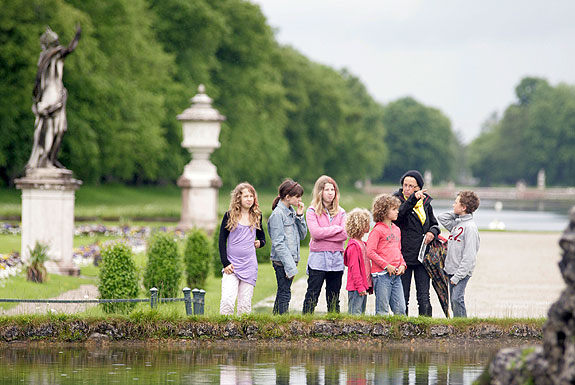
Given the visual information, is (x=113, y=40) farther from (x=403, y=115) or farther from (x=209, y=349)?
(x=403, y=115)

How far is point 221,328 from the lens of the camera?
31.7 feet

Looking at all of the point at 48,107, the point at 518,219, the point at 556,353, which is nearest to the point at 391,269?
the point at 556,353

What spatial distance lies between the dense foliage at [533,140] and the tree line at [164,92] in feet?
130

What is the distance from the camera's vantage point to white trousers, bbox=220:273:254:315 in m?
10.0

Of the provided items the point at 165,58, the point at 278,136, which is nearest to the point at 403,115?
the point at 278,136

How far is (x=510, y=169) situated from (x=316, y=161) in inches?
2082

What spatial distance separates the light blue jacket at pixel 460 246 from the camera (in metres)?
10.0

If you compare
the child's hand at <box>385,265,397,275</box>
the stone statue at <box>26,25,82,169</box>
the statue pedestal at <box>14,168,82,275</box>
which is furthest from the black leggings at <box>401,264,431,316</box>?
the stone statue at <box>26,25,82,169</box>

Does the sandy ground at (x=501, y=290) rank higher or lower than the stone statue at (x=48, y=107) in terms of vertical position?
lower

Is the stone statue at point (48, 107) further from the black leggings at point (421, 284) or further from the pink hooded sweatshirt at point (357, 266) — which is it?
the black leggings at point (421, 284)

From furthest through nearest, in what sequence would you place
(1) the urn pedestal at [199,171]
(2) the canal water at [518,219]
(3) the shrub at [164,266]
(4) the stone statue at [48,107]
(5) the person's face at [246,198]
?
(2) the canal water at [518,219] < (1) the urn pedestal at [199,171] < (4) the stone statue at [48,107] < (3) the shrub at [164,266] < (5) the person's face at [246,198]

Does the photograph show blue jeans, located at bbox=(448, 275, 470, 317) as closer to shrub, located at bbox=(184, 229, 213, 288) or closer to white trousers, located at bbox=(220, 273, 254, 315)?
white trousers, located at bbox=(220, 273, 254, 315)

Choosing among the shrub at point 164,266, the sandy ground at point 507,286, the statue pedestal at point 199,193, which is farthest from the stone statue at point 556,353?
the statue pedestal at point 199,193

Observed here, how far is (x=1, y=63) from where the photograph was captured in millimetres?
36125
